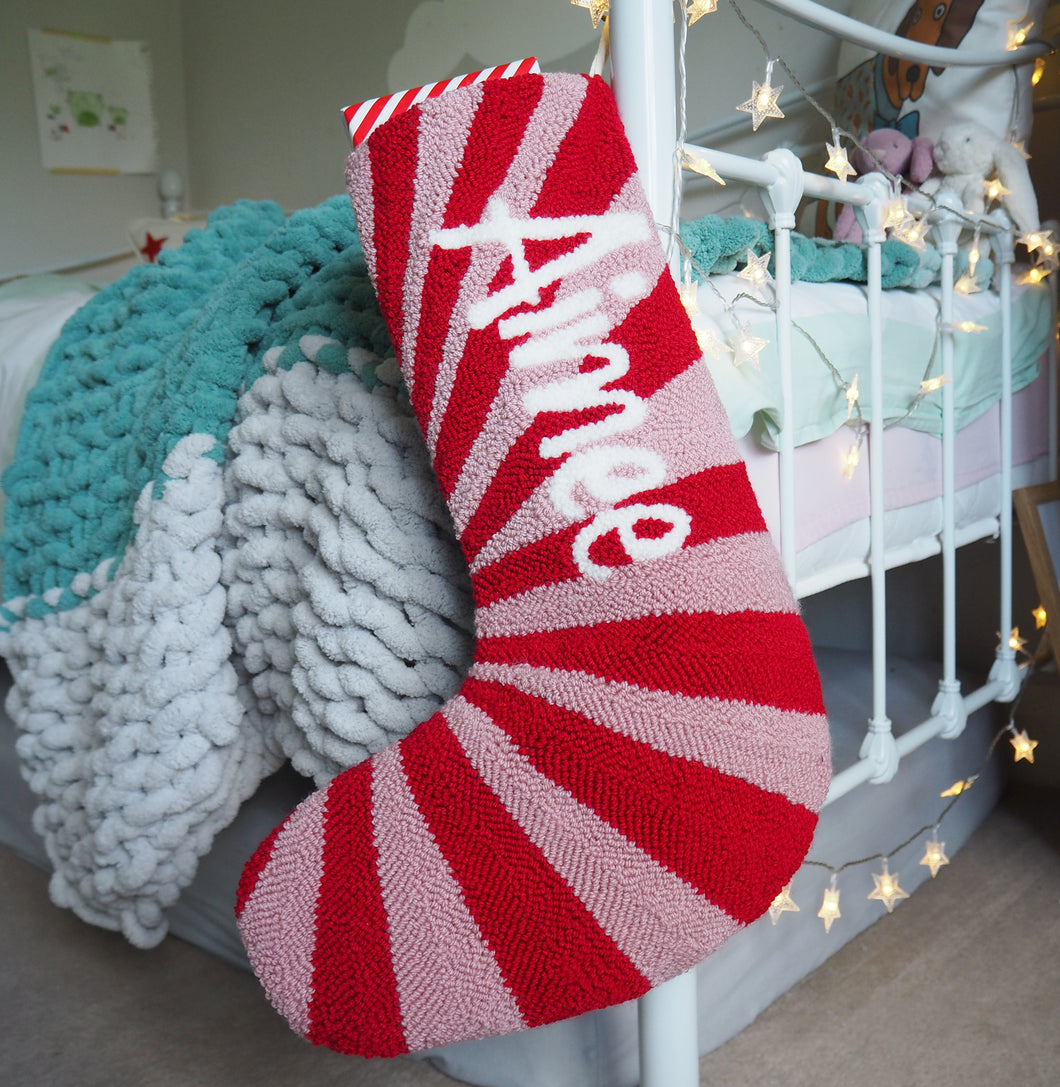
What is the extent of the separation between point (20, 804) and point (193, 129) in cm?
225

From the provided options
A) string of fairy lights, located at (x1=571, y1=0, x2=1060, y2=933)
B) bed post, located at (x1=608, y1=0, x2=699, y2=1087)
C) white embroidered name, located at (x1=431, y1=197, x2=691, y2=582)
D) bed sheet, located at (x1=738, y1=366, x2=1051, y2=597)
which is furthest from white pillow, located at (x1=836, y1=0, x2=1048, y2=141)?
white embroidered name, located at (x1=431, y1=197, x2=691, y2=582)

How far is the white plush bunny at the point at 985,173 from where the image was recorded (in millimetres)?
1146

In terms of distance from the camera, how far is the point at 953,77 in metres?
1.23

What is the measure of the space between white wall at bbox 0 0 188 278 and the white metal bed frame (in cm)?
232

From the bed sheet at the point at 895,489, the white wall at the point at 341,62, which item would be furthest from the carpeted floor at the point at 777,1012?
the white wall at the point at 341,62

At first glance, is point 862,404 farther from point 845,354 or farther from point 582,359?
point 582,359

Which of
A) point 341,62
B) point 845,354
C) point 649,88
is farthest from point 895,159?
point 341,62

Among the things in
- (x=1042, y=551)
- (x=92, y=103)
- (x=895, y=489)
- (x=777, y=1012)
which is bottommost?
(x=777, y=1012)

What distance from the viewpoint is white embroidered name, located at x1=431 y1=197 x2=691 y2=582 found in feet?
1.74

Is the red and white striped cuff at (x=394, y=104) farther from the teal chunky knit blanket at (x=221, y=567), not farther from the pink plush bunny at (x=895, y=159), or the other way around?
the pink plush bunny at (x=895, y=159)

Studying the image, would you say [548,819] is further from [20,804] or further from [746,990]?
[20,804]

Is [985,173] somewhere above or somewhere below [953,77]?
below

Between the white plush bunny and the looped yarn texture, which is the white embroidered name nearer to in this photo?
the looped yarn texture

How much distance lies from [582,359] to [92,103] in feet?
8.88
